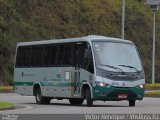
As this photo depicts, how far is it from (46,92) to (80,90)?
3.23 m

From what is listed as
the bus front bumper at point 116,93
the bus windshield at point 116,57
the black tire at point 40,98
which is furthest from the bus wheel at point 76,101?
the bus windshield at point 116,57

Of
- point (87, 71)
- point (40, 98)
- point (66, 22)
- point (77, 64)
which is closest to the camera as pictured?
point (87, 71)

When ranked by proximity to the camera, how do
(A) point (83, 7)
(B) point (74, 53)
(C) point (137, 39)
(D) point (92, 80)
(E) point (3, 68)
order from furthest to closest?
(C) point (137, 39), (A) point (83, 7), (E) point (3, 68), (B) point (74, 53), (D) point (92, 80)

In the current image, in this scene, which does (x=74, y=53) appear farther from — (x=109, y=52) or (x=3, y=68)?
(x=3, y=68)

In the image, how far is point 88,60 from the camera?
29188mm

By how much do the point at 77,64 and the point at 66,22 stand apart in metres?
35.2

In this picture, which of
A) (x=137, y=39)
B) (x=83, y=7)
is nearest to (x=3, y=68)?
(x=83, y=7)

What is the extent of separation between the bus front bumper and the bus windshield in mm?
828

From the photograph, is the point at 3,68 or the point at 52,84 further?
the point at 3,68

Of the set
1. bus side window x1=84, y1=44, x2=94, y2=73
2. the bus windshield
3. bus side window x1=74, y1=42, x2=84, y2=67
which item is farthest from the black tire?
the bus windshield

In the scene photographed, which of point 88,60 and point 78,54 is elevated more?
point 78,54

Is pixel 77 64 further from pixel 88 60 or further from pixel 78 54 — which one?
pixel 88 60

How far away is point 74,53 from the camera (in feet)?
100

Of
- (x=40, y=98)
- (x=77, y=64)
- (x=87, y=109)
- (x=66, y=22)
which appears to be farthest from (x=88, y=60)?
(x=66, y=22)
